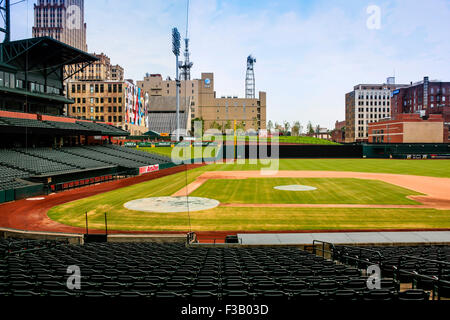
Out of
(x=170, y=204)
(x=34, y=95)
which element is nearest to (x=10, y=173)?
(x=34, y=95)

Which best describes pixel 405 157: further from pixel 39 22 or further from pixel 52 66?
pixel 39 22

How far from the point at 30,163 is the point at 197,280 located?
36445 millimetres

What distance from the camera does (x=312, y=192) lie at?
1223 inches

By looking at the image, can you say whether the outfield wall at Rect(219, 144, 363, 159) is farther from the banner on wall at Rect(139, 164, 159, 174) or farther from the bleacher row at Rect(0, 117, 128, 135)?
the bleacher row at Rect(0, 117, 128, 135)

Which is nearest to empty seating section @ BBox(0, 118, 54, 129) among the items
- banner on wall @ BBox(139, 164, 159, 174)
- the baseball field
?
the baseball field

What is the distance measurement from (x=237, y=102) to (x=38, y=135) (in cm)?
11260

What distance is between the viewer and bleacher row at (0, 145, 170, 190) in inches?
1233

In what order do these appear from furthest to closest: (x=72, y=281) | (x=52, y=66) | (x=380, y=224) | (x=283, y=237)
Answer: (x=52, y=66) → (x=380, y=224) → (x=283, y=237) → (x=72, y=281)

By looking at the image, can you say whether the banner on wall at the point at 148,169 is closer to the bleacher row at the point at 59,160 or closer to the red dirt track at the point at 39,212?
the bleacher row at the point at 59,160

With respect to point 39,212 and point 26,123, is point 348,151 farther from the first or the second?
point 39,212

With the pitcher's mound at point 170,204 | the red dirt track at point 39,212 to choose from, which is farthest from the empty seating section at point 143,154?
the pitcher's mound at point 170,204

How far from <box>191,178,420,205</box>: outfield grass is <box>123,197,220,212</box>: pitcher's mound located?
1.90 meters
